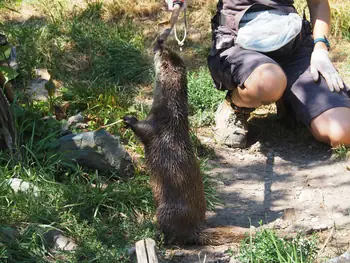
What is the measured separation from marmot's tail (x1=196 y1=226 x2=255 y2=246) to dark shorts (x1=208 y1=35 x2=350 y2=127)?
144cm

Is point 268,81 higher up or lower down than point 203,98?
higher up

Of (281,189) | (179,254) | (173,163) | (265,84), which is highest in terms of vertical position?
(173,163)

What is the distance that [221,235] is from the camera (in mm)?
3570

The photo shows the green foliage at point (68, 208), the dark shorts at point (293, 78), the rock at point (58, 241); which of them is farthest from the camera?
the dark shorts at point (293, 78)

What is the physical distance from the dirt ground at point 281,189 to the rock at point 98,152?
679 mm

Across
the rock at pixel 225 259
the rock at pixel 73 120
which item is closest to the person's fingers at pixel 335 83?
the rock at pixel 225 259

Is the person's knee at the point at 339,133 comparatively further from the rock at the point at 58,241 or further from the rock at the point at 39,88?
the rock at the point at 39,88

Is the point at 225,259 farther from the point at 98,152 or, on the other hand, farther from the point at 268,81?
the point at 268,81

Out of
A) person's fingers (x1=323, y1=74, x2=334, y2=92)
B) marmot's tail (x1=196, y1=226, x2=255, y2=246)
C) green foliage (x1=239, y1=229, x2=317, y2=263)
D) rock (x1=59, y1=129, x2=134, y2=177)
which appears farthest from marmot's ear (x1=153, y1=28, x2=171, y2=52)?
person's fingers (x1=323, y1=74, x2=334, y2=92)

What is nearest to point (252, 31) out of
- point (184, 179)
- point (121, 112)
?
point (121, 112)

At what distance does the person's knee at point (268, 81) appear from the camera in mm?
4539

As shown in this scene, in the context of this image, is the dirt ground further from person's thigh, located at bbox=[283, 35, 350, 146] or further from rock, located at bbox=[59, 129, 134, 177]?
rock, located at bbox=[59, 129, 134, 177]

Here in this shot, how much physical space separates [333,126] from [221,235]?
1513mm

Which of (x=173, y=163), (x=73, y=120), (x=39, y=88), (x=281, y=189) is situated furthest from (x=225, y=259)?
(x=39, y=88)
